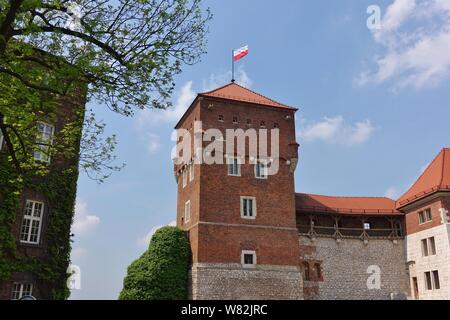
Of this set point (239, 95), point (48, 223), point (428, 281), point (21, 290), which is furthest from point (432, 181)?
point (21, 290)

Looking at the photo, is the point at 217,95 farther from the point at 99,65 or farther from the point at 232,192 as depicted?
the point at 99,65

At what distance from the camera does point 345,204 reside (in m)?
36.4

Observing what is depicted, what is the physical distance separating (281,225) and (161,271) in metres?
8.87

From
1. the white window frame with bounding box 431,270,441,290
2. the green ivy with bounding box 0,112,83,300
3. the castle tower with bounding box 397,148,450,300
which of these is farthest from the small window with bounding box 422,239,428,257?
the green ivy with bounding box 0,112,83,300

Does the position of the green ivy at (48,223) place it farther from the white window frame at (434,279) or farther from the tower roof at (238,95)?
the white window frame at (434,279)

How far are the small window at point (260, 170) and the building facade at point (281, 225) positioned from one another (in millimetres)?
74

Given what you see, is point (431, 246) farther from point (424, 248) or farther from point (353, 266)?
point (353, 266)

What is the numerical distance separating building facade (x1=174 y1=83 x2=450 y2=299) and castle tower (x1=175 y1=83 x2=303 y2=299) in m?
0.07

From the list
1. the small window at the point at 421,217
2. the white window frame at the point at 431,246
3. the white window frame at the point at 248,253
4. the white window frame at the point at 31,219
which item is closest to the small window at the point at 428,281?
the white window frame at the point at 431,246

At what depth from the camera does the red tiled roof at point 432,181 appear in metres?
32.1

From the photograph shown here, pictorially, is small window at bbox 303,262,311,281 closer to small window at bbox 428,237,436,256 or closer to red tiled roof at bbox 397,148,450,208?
small window at bbox 428,237,436,256
